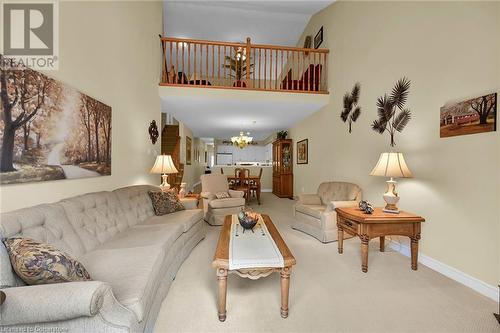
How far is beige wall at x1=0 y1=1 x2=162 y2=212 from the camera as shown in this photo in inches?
75.5

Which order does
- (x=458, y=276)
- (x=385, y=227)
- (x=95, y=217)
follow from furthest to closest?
(x=385, y=227), (x=458, y=276), (x=95, y=217)

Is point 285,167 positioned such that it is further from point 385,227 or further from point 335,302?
point 335,302

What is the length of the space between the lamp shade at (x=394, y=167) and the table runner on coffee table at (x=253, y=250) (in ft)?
4.79

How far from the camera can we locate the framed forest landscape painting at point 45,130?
1.44 m

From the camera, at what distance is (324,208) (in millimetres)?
3510

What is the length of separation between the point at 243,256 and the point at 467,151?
222cm

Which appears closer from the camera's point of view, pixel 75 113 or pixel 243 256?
pixel 243 256

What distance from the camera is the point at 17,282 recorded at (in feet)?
3.40

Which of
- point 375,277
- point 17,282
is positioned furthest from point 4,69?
point 375,277

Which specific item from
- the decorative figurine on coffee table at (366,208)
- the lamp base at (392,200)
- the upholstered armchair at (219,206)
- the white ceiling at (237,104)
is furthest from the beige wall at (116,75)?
the lamp base at (392,200)

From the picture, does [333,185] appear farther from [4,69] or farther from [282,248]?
[4,69]

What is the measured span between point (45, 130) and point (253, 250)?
188 cm

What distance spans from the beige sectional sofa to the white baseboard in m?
2.66

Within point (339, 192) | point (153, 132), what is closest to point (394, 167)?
point (339, 192)
